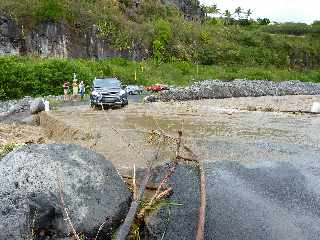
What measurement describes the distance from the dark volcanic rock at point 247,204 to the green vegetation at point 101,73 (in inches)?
1398

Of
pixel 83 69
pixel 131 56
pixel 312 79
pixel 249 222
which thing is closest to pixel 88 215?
pixel 249 222

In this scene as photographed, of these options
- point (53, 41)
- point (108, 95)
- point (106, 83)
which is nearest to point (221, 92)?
point (106, 83)

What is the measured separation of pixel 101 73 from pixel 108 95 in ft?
84.1

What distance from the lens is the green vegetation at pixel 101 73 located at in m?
44.1

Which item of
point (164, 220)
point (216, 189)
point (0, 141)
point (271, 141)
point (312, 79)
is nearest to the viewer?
point (164, 220)

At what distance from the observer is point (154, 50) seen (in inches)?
2854

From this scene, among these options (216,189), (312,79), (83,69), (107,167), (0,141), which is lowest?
(312,79)

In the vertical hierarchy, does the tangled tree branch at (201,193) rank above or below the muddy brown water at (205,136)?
above

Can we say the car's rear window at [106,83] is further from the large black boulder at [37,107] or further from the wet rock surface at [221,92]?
the wet rock surface at [221,92]

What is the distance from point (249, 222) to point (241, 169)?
3.04 metres

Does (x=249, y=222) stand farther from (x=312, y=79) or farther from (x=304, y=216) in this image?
(x=312, y=79)

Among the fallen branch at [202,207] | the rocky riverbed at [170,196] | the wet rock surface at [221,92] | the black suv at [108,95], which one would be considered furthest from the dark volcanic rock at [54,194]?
the wet rock surface at [221,92]

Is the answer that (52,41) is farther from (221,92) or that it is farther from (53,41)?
(221,92)

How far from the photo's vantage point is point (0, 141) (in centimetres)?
1373
